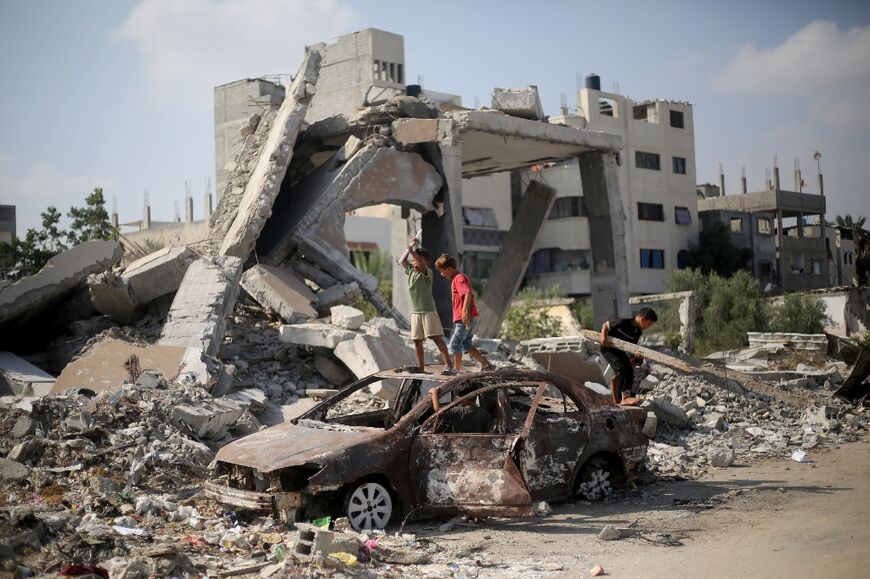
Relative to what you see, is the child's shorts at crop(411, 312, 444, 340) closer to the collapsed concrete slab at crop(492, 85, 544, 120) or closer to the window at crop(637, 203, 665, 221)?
the collapsed concrete slab at crop(492, 85, 544, 120)

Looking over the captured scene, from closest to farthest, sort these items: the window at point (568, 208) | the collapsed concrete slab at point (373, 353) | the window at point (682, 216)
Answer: the collapsed concrete slab at point (373, 353) < the window at point (568, 208) < the window at point (682, 216)

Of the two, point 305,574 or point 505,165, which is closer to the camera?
point 305,574

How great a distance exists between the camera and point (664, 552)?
7145mm

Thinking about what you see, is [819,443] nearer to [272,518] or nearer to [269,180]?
[272,518]

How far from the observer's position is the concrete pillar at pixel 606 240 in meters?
23.1

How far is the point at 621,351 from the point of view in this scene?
10.7m

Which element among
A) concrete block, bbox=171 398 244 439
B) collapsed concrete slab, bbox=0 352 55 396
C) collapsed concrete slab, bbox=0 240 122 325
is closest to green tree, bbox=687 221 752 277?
collapsed concrete slab, bbox=0 240 122 325

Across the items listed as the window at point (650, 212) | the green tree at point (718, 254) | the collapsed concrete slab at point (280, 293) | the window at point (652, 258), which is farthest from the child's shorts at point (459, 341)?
the green tree at point (718, 254)

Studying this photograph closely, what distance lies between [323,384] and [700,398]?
232 inches

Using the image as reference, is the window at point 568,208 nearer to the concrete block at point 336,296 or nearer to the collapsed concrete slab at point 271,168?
the collapsed concrete slab at point 271,168

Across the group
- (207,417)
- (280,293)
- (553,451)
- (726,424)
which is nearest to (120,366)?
(207,417)

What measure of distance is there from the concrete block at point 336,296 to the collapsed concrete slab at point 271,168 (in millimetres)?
1480

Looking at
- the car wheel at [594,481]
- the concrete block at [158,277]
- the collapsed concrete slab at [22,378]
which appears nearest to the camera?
the car wheel at [594,481]

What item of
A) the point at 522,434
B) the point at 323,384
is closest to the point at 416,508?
the point at 522,434
